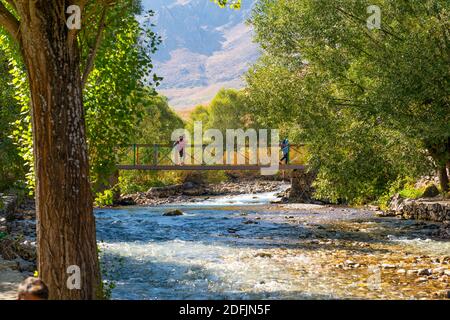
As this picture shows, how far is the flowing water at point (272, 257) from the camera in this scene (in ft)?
33.3

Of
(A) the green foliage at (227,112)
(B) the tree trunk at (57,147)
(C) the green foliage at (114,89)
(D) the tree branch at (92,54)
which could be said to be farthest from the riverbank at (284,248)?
(A) the green foliage at (227,112)

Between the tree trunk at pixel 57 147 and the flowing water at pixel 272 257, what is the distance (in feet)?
11.6

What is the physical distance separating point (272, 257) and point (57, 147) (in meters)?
8.34

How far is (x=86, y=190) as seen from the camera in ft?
21.0

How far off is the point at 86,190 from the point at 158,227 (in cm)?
1437

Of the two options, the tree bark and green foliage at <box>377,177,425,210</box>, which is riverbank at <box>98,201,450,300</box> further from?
the tree bark

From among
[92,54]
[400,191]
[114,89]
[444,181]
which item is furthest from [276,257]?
[400,191]

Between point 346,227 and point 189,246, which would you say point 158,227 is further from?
point 346,227

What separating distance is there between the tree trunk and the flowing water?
11.6 ft

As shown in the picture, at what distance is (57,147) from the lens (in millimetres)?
6207

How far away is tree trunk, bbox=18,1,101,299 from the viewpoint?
620 centimetres

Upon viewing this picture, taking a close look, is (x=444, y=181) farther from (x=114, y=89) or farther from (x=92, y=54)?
(x=92, y=54)

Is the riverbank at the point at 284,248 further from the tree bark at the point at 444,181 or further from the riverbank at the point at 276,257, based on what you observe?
the tree bark at the point at 444,181
